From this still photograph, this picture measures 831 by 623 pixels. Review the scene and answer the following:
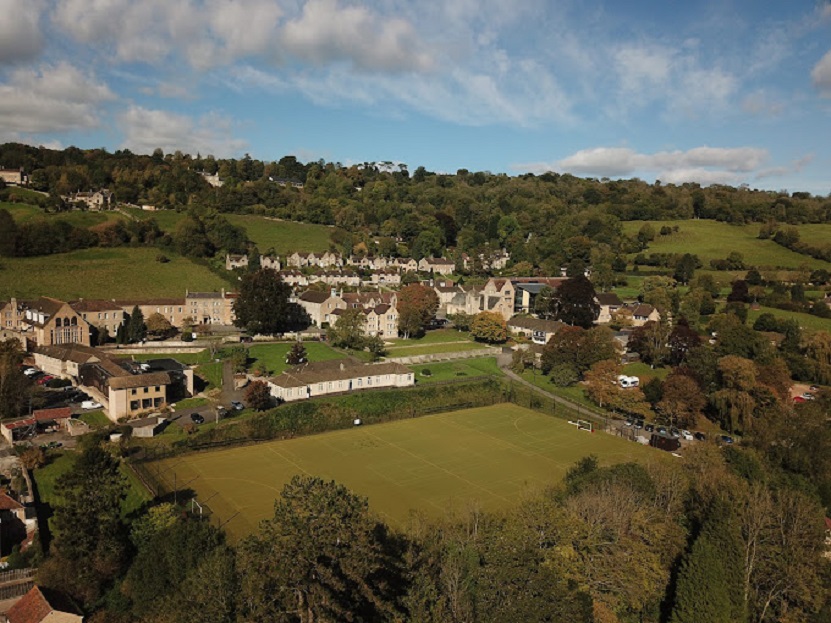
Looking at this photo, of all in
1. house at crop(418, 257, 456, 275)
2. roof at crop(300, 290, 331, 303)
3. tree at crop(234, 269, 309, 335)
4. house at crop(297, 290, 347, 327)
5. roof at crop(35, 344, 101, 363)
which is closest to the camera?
roof at crop(35, 344, 101, 363)

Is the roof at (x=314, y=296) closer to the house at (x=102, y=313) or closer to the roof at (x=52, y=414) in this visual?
the house at (x=102, y=313)

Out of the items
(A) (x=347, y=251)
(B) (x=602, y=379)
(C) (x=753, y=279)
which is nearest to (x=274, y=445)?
(B) (x=602, y=379)

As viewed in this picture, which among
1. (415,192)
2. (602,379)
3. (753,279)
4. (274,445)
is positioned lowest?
(274,445)

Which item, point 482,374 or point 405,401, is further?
point 482,374

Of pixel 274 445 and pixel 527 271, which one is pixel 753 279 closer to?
pixel 527 271

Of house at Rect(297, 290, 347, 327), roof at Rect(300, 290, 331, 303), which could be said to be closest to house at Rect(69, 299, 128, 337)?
house at Rect(297, 290, 347, 327)

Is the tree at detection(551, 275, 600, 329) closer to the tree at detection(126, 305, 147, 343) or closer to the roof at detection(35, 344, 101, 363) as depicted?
the tree at detection(126, 305, 147, 343)

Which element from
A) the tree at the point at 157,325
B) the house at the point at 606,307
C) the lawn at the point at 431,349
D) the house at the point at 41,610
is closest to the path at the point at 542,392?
the lawn at the point at 431,349

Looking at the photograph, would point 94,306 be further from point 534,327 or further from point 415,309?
point 534,327
